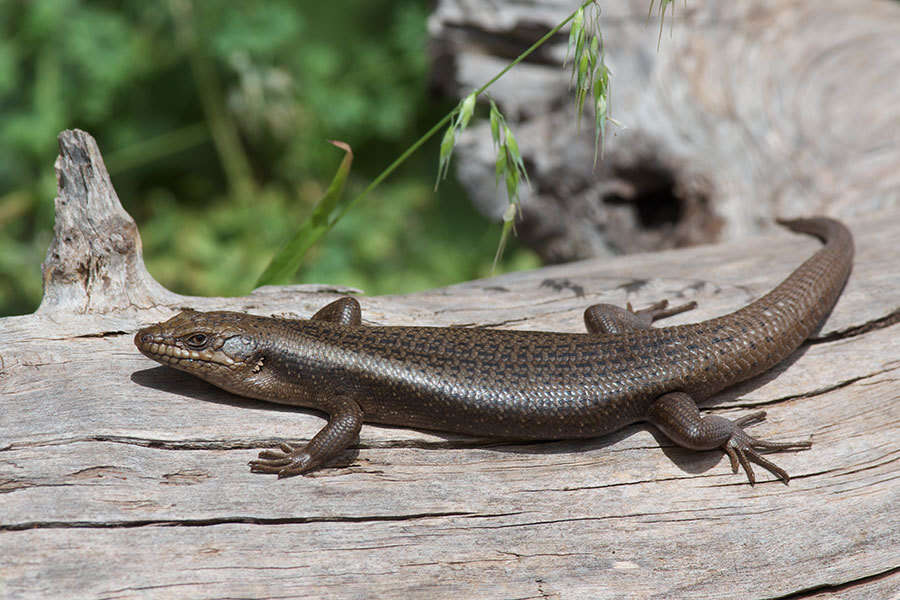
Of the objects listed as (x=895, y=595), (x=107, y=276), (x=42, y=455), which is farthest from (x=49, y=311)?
(x=895, y=595)

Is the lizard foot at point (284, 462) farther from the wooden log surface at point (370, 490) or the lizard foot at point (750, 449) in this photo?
the lizard foot at point (750, 449)

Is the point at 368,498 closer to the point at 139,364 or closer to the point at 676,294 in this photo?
the point at 139,364

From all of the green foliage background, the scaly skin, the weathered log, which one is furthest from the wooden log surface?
the green foliage background

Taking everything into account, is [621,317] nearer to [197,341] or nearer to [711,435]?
[711,435]

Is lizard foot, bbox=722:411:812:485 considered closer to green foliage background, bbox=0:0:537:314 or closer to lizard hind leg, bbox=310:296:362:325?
lizard hind leg, bbox=310:296:362:325

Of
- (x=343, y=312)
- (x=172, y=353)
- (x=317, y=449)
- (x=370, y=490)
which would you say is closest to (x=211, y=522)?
(x=317, y=449)

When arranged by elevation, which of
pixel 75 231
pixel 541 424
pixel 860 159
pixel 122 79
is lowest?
pixel 541 424

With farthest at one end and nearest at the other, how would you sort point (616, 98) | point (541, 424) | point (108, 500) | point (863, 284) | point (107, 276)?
point (616, 98)
point (863, 284)
point (107, 276)
point (541, 424)
point (108, 500)
